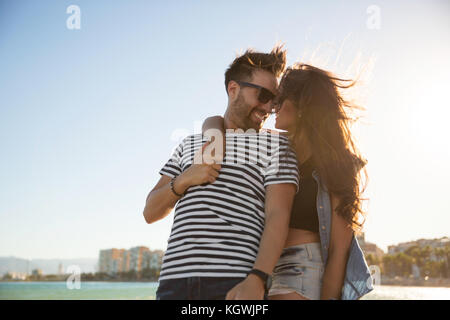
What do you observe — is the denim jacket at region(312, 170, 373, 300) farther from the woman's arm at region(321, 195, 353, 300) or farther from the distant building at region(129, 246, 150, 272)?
the distant building at region(129, 246, 150, 272)

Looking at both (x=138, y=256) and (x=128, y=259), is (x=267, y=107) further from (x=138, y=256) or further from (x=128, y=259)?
(x=128, y=259)

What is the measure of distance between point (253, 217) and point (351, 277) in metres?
0.82

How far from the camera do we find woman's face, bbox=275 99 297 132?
2982mm

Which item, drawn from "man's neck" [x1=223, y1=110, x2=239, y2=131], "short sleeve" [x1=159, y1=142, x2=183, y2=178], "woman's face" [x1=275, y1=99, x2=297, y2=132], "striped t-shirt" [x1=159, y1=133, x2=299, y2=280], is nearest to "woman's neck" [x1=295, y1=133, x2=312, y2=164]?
"woman's face" [x1=275, y1=99, x2=297, y2=132]

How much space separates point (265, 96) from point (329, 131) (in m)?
0.61

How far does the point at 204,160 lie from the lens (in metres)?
2.42

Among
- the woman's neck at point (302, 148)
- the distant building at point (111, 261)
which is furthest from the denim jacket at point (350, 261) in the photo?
the distant building at point (111, 261)

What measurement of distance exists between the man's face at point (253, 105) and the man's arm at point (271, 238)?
85 cm

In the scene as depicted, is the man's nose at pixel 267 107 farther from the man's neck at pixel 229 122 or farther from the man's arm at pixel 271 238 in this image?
the man's arm at pixel 271 238

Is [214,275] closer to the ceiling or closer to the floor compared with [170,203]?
closer to the floor

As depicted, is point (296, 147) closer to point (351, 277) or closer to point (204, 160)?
point (204, 160)

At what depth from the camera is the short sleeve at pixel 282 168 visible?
231 cm

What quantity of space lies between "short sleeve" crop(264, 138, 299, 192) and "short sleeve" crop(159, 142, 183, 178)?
76 centimetres
